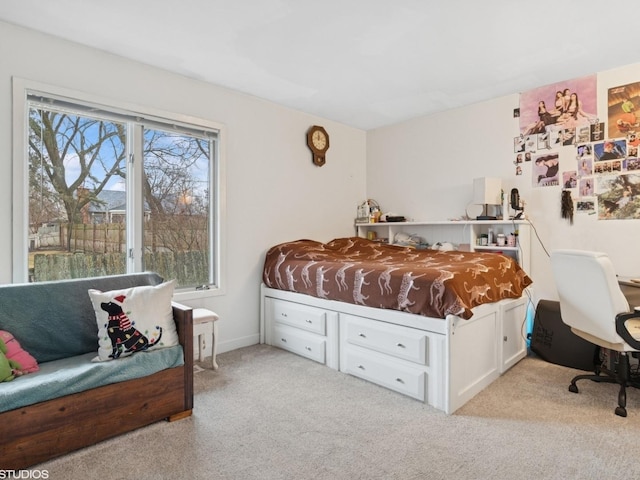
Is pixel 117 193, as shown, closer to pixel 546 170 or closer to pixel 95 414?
pixel 95 414

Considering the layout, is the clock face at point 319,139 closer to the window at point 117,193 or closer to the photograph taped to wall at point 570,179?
the window at point 117,193

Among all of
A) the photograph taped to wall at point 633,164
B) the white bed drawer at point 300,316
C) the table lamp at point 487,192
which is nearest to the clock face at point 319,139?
the table lamp at point 487,192

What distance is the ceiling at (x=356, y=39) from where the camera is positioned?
2.24 meters

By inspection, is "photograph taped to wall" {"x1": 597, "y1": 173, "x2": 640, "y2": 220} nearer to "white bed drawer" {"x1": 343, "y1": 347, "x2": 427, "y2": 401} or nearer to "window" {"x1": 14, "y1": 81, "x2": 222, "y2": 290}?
"white bed drawer" {"x1": 343, "y1": 347, "x2": 427, "y2": 401}

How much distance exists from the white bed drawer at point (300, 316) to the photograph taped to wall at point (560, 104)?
2682 millimetres

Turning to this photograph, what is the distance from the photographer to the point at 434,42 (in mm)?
2643

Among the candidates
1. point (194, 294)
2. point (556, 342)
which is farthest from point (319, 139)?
point (556, 342)

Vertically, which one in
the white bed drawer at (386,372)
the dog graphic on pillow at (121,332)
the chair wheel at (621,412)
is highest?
the dog graphic on pillow at (121,332)

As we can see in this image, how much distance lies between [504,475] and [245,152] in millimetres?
3198

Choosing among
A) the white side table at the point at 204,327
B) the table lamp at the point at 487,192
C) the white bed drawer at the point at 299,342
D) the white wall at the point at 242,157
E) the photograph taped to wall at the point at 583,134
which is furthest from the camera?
the table lamp at the point at 487,192

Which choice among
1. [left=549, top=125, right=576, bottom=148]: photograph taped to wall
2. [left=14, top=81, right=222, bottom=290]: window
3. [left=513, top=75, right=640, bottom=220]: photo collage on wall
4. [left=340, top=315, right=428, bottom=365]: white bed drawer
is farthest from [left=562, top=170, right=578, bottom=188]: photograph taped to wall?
[left=14, top=81, right=222, bottom=290]: window

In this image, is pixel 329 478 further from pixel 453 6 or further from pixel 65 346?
pixel 453 6

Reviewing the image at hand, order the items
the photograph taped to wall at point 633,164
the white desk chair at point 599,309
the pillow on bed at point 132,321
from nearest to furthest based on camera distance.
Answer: the pillow on bed at point 132,321
the white desk chair at point 599,309
the photograph taped to wall at point 633,164

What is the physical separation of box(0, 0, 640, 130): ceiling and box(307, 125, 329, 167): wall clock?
628 mm
